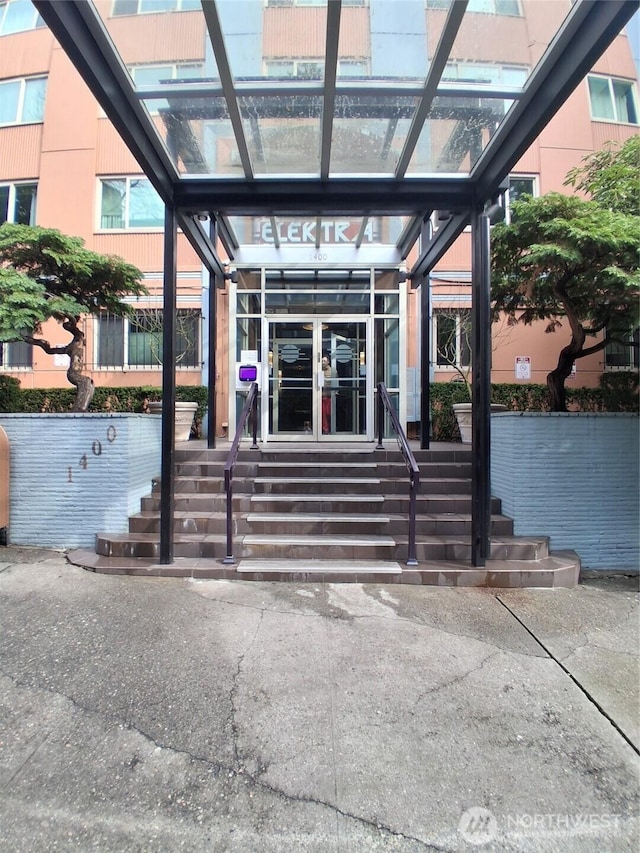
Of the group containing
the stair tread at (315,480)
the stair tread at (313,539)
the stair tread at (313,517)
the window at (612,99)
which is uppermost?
the window at (612,99)

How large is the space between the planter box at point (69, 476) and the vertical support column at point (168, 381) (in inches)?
30.6

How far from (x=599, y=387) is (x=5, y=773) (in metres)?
10.0

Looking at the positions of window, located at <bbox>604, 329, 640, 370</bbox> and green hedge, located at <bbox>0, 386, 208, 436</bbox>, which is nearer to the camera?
green hedge, located at <bbox>0, 386, 208, 436</bbox>

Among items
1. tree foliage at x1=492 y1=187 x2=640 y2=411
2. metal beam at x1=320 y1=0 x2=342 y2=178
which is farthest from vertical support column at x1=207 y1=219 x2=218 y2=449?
tree foliage at x1=492 y1=187 x2=640 y2=411

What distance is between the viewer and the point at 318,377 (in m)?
8.20

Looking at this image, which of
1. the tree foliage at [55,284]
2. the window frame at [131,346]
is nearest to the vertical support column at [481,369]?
the tree foliage at [55,284]

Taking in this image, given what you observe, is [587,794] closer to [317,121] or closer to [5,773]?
[5,773]

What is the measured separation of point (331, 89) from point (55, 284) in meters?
4.42

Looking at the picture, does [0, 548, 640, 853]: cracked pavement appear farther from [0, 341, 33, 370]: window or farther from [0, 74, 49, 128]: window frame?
[0, 74, 49, 128]: window frame

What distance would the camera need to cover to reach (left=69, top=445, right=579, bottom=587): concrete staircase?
13.1 feet

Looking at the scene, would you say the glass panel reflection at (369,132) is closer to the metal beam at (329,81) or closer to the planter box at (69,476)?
the metal beam at (329,81)

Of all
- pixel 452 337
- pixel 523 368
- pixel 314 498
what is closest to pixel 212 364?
pixel 314 498

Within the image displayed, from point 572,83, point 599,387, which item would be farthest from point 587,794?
point 599,387

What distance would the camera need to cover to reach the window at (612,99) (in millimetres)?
9992
